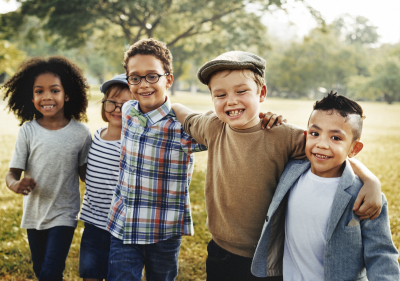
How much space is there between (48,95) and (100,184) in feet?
2.75

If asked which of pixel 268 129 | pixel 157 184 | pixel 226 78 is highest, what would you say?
pixel 226 78

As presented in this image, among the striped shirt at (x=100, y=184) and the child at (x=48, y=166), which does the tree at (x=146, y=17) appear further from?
the striped shirt at (x=100, y=184)

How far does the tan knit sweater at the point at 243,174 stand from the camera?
1.88 meters

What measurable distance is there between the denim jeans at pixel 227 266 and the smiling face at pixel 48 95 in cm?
165

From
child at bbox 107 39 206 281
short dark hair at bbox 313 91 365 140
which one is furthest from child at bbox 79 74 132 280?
short dark hair at bbox 313 91 365 140

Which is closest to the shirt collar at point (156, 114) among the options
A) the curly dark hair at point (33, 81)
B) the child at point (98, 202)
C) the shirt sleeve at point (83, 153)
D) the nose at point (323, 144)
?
the child at point (98, 202)

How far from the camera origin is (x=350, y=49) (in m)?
53.1

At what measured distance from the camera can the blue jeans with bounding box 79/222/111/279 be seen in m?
2.46

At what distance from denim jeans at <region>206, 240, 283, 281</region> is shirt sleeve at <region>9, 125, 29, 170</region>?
159 cm

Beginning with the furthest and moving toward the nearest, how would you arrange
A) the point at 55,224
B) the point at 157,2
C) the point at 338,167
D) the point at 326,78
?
the point at 326,78 < the point at 157,2 < the point at 55,224 < the point at 338,167

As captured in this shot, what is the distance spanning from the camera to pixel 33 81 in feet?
9.11

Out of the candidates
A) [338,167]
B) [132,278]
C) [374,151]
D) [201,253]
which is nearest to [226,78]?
[338,167]

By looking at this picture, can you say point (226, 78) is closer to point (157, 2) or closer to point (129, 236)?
point (129, 236)

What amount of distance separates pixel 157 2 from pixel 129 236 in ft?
46.8
